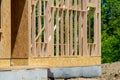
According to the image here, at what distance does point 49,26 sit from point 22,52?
1.51 meters

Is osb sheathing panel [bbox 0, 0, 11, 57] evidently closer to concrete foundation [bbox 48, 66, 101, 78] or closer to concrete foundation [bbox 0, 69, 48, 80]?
concrete foundation [bbox 0, 69, 48, 80]

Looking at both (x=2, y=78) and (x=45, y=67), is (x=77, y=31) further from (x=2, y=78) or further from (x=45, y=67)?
(x=2, y=78)

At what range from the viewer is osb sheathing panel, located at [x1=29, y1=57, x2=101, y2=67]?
44.5 feet

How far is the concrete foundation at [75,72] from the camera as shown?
1445 cm

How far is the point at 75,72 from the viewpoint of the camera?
15562mm

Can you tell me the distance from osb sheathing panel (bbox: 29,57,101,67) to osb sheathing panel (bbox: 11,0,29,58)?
50cm

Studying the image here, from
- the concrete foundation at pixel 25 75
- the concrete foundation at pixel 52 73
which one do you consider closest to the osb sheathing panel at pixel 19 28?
the concrete foundation at pixel 52 73

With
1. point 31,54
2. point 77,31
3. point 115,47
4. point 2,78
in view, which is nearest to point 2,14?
point 31,54

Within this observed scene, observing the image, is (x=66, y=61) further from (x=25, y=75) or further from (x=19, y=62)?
(x=25, y=75)

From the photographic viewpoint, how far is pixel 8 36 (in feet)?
42.8

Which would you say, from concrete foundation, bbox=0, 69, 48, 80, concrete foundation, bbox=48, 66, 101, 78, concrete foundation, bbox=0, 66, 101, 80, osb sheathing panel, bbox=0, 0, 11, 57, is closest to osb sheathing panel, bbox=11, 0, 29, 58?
osb sheathing panel, bbox=0, 0, 11, 57

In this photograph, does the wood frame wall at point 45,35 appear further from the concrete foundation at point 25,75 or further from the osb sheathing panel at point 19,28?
the concrete foundation at point 25,75

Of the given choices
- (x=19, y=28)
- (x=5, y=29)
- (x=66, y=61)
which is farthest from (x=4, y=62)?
(x=66, y=61)

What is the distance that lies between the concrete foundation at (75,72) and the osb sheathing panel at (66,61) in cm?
16
